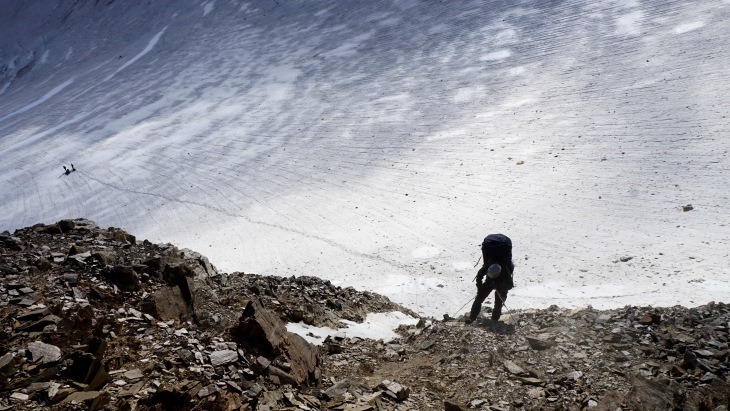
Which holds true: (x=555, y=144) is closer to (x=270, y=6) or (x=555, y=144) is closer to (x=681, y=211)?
(x=681, y=211)

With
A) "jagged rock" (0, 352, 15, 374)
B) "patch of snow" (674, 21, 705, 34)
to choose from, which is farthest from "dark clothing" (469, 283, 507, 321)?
"patch of snow" (674, 21, 705, 34)

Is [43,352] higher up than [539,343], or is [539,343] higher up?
[43,352]

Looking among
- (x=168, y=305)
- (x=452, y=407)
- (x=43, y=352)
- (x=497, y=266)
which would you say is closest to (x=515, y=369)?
(x=452, y=407)

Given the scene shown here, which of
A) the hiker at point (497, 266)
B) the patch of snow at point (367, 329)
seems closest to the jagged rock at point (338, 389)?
the patch of snow at point (367, 329)

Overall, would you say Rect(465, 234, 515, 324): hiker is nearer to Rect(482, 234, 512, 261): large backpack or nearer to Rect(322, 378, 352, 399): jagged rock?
Rect(482, 234, 512, 261): large backpack

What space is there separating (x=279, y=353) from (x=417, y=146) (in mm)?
18676

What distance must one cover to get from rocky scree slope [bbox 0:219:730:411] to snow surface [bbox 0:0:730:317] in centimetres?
414

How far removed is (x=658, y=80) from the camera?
76.2 ft

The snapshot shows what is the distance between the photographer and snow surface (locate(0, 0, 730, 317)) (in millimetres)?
14570

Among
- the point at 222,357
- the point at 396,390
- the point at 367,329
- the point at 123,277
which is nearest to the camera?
the point at 222,357

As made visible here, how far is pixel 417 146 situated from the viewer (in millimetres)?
23953

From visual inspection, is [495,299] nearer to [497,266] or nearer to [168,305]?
[497,266]

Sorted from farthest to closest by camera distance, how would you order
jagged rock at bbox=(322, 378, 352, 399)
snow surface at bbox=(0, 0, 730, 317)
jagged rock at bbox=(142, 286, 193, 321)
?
snow surface at bbox=(0, 0, 730, 317)
jagged rock at bbox=(142, 286, 193, 321)
jagged rock at bbox=(322, 378, 352, 399)

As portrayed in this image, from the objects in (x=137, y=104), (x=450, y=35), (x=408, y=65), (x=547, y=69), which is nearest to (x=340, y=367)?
(x=547, y=69)
